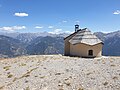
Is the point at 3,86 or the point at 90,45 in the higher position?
the point at 90,45

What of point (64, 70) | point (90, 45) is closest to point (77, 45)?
point (90, 45)

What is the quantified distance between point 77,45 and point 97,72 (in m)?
27.1

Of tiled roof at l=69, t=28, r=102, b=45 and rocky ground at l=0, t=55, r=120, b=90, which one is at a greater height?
tiled roof at l=69, t=28, r=102, b=45

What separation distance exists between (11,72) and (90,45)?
2613 centimetres

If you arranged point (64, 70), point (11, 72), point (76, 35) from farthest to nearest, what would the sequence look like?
point (76, 35), point (11, 72), point (64, 70)

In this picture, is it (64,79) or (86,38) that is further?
(86,38)

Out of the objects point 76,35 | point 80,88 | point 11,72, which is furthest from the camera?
point 76,35

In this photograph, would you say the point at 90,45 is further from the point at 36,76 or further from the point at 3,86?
the point at 3,86

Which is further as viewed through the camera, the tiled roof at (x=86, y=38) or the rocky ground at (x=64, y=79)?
the tiled roof at (x=86, y=38)

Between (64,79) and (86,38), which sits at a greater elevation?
(86,38)

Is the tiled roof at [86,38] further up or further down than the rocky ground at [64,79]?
further up

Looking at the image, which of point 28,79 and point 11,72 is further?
point 11,72

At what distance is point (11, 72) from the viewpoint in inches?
1174

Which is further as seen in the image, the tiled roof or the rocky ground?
the tiled roof
